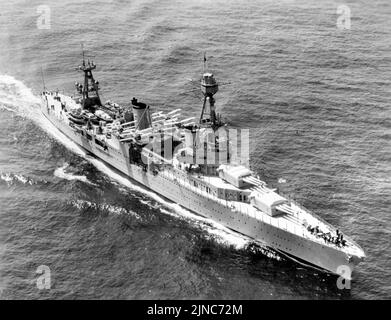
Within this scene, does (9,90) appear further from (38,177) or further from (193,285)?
(193,285)

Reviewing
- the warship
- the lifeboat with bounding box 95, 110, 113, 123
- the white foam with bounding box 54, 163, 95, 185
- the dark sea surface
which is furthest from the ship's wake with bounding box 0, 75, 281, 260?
the lifeboat with bounding box 95, 110, 113, 123

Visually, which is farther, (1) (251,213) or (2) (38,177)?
(2) (38,177)

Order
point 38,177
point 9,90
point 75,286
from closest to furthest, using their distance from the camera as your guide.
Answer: point 75,286 → point 38,177 → point 9,90

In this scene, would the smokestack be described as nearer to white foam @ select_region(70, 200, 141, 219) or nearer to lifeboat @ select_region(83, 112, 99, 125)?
lifeboat @ select_region(83, 112, 99, 125)

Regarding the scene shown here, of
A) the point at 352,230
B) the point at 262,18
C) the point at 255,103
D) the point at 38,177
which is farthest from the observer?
the point at 262,18

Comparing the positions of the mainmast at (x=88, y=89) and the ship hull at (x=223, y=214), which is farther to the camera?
the mainmast at (x=88, y=89)

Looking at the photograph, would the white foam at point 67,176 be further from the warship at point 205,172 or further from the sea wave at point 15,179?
the warship at point 205,172

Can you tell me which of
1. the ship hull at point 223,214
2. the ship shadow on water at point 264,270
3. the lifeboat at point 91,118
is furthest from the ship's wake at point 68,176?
the ship shadow on water at point 264,270
